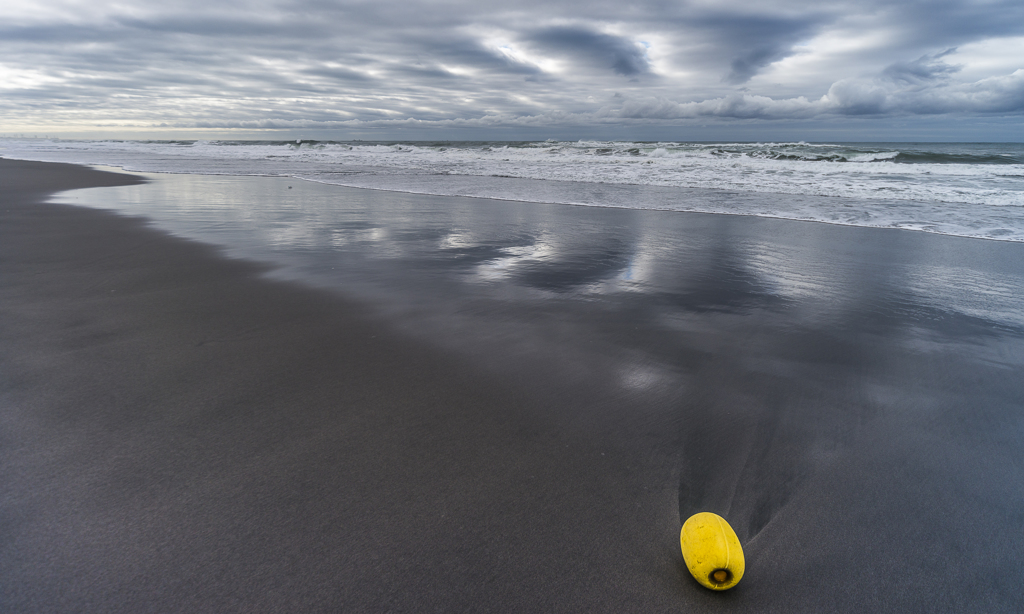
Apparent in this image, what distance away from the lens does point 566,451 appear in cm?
224

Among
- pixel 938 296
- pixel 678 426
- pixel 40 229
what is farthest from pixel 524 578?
pixel 40 229

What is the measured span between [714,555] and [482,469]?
944 mm

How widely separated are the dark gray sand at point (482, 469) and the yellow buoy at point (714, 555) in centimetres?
8

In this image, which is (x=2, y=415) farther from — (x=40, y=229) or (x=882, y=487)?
(x=40, y=229)

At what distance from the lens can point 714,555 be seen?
1.51 meters

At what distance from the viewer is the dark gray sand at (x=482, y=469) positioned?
5.18 feet

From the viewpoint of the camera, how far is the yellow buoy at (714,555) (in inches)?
59.1

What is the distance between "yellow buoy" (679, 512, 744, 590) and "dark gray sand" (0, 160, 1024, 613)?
0.25 feet

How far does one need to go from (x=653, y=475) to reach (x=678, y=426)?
43 cm

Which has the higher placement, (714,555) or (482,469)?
(714,555)

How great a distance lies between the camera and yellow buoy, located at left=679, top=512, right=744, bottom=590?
1501mm

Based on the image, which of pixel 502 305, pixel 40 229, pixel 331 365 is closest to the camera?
pixel 331 365

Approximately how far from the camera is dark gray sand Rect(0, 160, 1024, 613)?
1579mm

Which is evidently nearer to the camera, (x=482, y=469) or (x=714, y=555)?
(x=714, y=555)
